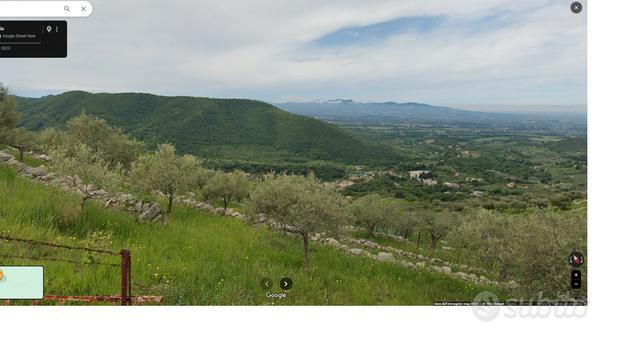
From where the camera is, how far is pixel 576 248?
5148 millimetres

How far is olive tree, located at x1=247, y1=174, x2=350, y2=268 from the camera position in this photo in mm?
7934

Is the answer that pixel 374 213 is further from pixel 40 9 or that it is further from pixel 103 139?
pixel 40 9

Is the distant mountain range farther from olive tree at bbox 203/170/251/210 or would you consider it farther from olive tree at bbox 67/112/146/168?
olive tree at bbox 67/112/146/168

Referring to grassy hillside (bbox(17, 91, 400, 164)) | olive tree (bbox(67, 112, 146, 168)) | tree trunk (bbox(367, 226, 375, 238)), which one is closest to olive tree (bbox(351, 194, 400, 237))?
tree trunk (bbox(367, 226, 375, 238))

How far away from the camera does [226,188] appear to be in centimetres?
2300

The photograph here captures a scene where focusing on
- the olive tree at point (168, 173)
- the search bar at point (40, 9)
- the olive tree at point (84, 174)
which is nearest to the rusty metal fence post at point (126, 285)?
the search bar at point (40, 9)

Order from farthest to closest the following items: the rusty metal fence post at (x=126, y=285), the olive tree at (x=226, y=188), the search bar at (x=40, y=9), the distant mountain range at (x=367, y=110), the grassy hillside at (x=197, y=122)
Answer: the grassy hillside at (x=197, y=122)
the olive tree at (x=226, y=188)
the distant mountain range at (x=367, y=110)
the search bar at (x=40, y=9)
the rusty metal fence post at (x=126, y=285)

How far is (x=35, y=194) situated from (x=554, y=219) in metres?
12.2

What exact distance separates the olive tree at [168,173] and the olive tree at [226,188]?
734 centimetres
